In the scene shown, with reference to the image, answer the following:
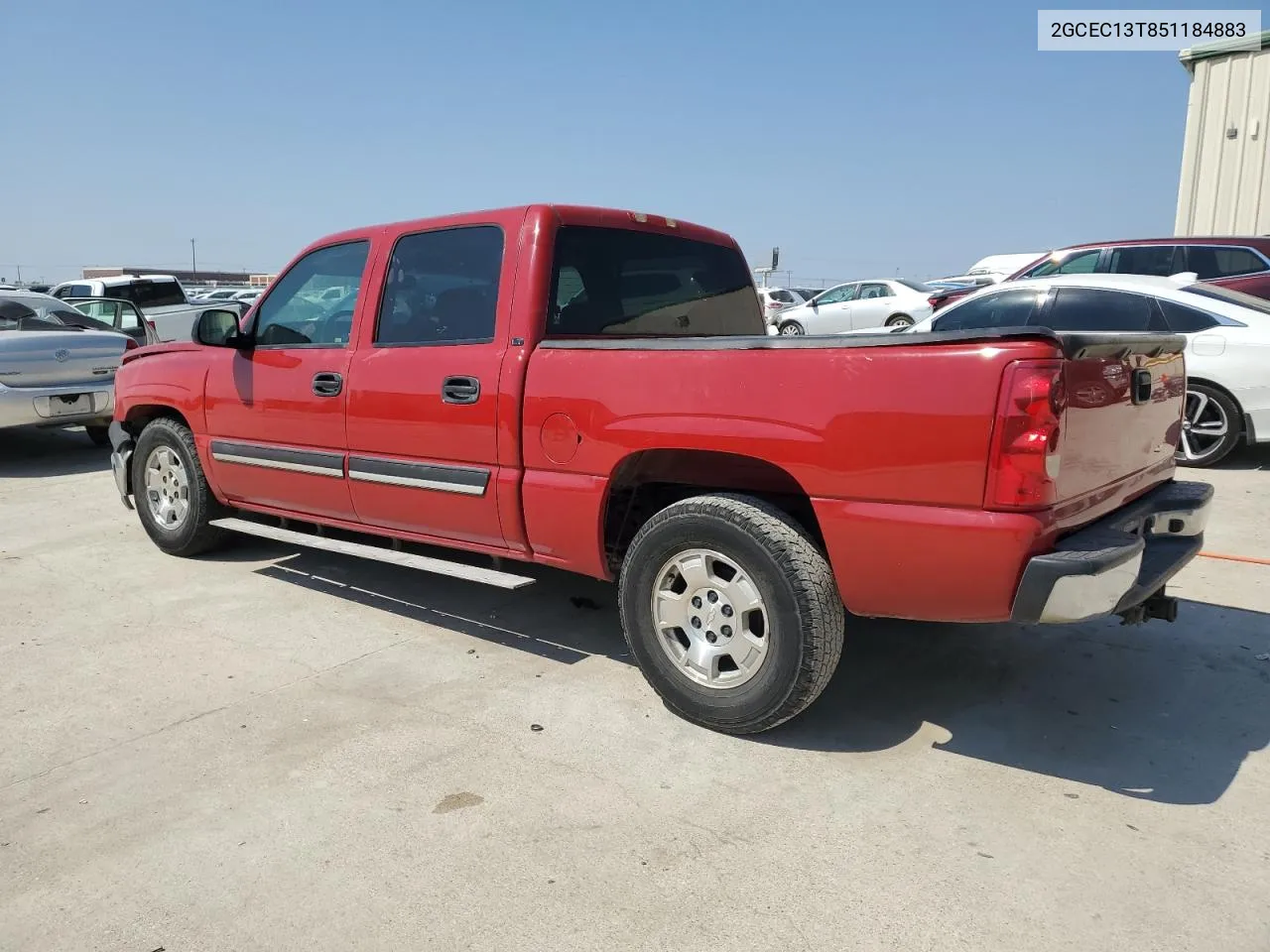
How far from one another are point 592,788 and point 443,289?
91.8 inches

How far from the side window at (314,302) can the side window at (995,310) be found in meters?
5.27

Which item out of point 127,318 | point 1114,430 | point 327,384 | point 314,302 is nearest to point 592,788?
point 1114,430

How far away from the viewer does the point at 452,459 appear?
4008mm

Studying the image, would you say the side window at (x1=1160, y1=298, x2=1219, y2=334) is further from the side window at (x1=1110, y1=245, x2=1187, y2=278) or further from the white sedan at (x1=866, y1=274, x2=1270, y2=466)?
the side window at (x1=1110, y1=245, x2=1187, y2=278)

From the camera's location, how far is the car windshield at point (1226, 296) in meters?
7.46

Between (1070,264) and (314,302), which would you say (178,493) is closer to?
(314,302)

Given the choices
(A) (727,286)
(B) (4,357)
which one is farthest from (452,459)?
(B) (4,357)

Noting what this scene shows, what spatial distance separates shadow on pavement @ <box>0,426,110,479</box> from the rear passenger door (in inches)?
239

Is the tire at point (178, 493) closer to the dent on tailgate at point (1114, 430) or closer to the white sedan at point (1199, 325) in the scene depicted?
the dent on tailgate at point (1114, 430)

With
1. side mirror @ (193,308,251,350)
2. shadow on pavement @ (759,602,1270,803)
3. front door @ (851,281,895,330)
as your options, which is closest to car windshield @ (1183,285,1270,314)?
shadow on pavement @ (759,602,1270,803)

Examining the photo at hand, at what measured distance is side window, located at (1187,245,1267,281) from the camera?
32.2 feet

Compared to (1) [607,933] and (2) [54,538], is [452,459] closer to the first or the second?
(1) [607,933]

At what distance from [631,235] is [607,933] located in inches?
117

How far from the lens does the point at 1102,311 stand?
7.67 metres
